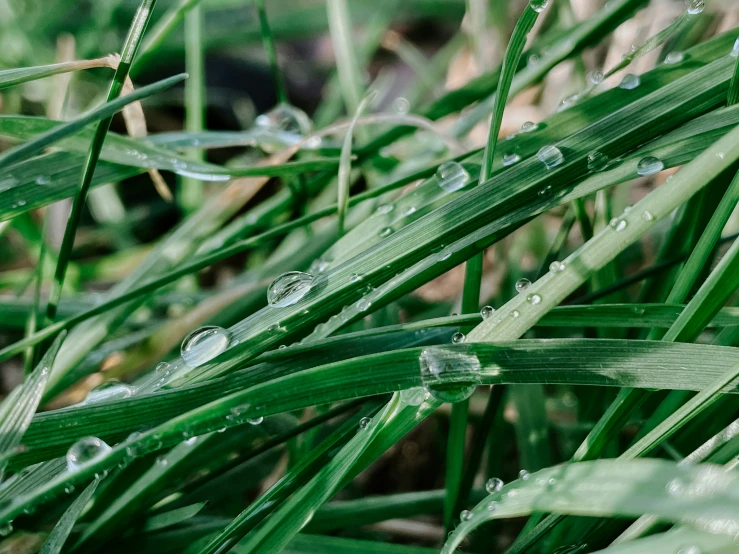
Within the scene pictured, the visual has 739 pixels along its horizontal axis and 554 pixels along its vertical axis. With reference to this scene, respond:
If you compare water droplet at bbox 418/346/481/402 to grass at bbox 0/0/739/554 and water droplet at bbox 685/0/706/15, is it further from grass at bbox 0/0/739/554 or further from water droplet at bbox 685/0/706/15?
water droplet at bbox 685/0/706/15

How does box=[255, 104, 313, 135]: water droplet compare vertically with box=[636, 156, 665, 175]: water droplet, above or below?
above

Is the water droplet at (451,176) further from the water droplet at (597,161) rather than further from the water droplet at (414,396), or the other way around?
the water droplet at (414,396)

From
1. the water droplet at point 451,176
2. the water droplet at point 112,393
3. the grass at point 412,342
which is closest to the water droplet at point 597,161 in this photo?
the grass at point 412,342

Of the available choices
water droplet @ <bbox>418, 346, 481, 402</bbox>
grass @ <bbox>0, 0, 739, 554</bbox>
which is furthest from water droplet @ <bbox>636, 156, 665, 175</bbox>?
water droplet @ <bbox>418, 346, 481, 402</bbox>

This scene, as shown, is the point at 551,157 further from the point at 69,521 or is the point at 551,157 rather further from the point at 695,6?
the point at 69,521

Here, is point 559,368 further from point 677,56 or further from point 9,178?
point 9,178

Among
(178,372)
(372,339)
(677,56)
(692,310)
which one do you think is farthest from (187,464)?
(677,56)
